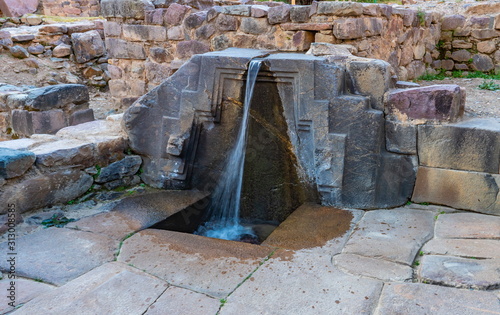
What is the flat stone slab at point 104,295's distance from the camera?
2.38 metres

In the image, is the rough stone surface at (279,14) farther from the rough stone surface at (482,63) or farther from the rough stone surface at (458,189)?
the rough stone surface at (482,63)

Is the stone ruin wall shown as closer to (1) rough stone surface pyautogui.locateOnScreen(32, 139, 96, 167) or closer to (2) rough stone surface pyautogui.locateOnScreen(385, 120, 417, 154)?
(2) rough stone surface pyautogui.locateOnScreen(385, 120, 417, 154)

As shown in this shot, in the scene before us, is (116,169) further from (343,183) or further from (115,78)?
(115,78)

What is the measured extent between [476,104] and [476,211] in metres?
2.03

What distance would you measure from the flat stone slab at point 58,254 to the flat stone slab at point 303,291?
100 cm

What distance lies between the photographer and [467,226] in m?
3.13

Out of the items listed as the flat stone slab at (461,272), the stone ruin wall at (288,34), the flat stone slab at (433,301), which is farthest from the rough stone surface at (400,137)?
the stone ruin wall at (288,34)

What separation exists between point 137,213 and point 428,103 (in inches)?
95.7

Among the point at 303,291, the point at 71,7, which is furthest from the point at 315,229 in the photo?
the point at 71,7

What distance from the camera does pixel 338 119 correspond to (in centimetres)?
355

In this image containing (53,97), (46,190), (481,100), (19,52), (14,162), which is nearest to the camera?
(14,162)

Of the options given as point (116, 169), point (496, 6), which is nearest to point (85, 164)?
point (116, 169)

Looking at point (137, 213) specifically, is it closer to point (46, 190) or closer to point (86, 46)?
point (46, 190)

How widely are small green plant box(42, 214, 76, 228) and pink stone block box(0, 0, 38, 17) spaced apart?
10.2 metres
